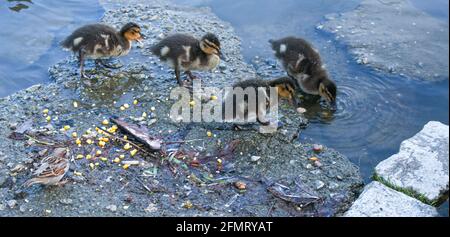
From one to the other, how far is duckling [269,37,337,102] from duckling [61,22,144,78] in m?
1.47

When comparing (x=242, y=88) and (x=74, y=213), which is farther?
(x=242, y=88)

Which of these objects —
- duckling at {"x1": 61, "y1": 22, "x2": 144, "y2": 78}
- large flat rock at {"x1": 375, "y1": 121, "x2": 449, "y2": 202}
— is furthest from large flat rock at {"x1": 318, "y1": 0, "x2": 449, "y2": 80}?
duckling at {"x1": 61, "y1": 22, "x2": 144, "y2": 78}

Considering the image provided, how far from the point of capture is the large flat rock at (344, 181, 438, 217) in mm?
3699

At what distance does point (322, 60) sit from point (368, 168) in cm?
137

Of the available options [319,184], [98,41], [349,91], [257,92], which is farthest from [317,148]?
[98,41]

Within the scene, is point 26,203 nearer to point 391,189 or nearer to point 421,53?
point 391,189

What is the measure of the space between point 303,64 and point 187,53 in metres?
1.13


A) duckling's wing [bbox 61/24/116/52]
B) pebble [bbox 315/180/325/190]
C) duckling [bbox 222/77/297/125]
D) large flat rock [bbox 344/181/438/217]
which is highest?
duckling's wing [bbox 61/24/116/52]

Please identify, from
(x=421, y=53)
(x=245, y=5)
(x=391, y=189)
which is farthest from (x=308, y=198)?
(x=245, y=5)

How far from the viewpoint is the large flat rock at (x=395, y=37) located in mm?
5535

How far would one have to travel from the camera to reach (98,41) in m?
5.12

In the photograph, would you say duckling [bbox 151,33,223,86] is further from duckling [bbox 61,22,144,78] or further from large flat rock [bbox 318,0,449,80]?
large flat rock [bbox 318,0,449,80]

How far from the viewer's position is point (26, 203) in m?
3.73
